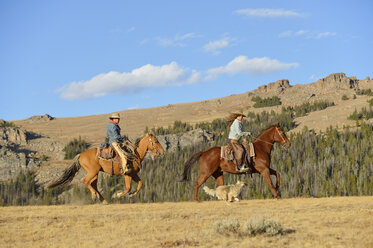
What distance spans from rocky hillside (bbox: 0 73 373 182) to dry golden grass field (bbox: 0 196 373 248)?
285 feet

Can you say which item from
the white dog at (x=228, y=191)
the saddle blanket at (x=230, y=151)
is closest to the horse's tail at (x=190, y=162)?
the saddle blanket at (x=230, y=151)

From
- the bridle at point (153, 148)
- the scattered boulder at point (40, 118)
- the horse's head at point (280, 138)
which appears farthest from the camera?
the scattered boulder at point (40, 118)

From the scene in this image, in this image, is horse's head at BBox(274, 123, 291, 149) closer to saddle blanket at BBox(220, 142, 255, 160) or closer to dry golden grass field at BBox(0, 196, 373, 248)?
saddle blanket at BBox(220, 142, 255, 160)

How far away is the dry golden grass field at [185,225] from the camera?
1084cm

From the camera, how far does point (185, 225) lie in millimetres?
12977

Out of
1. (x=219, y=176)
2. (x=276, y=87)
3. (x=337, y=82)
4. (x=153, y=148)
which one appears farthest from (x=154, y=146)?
(x=276, y=87)

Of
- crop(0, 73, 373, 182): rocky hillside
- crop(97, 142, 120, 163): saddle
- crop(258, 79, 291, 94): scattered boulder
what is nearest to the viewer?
crop(97, 142, 120, 163): saddle

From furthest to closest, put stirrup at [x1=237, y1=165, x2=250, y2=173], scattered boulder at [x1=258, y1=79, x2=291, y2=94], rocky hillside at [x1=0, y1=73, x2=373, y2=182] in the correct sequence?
scattered boulder at [x1=258, y1=79, x2=291, y2=94] < rocky hillside at [x1=0, y1=73, x2=373, y2=182] < stirrup at [x1=237, y1=165, x2=250, y2=173]

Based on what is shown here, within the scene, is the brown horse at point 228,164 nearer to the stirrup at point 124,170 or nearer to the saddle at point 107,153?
the stirrup at point 124,170

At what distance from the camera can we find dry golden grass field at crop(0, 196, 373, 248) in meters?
10.8

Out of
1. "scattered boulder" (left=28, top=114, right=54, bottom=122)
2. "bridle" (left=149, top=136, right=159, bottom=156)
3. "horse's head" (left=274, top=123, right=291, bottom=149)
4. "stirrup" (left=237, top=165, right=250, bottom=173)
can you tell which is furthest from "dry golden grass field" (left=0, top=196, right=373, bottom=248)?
"scattered boulder" (left=28, top=114, right=54, bottom=122)

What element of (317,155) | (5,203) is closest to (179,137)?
(317,155)

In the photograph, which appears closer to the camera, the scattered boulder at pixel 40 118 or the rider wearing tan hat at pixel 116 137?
the rider wearing tan hat at pixel 116 137

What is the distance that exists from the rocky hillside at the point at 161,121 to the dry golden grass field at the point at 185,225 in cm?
8675
